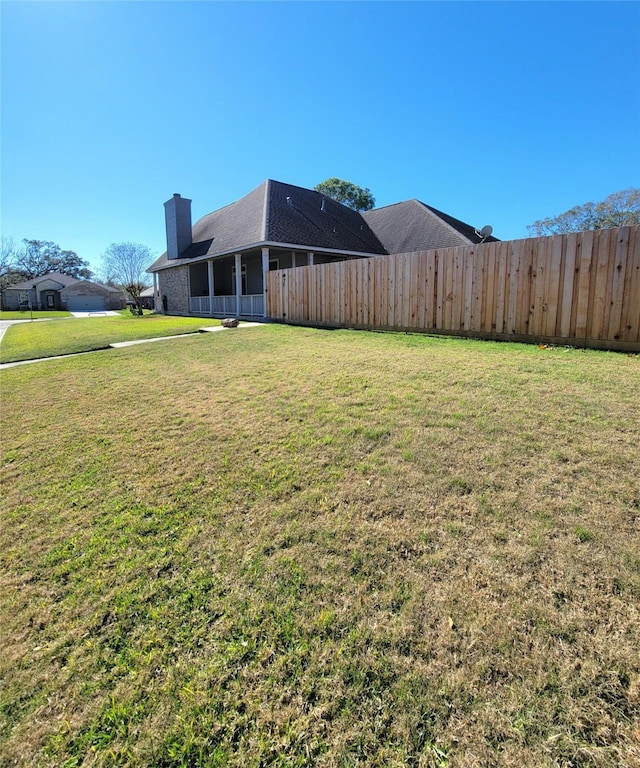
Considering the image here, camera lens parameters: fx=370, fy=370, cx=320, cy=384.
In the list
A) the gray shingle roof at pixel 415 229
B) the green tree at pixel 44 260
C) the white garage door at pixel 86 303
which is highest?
the green tree at pixel 44 260

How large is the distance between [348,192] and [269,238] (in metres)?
22.8

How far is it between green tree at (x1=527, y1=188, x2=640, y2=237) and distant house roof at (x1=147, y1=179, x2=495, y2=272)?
43.0ft

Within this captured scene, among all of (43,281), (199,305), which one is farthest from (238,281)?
(43,281)

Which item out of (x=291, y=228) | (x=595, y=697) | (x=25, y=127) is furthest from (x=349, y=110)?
(x=595, y=697)

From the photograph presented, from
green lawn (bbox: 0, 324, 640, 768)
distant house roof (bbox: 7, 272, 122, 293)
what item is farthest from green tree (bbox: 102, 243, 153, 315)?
green lawn (bbox: 0, 324, 640, 768)

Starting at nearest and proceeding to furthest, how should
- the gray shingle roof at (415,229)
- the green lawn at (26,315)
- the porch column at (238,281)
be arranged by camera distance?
the porch column at (238,281), the gray shingle roof at (415,229), the green lawn at (26,315)

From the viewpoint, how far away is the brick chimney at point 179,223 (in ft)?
76.3

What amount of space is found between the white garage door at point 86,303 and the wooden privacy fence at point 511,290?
50.9 meters

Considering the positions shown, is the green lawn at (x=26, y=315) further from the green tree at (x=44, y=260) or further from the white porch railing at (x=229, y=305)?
the green tree at (x=44, y=260)

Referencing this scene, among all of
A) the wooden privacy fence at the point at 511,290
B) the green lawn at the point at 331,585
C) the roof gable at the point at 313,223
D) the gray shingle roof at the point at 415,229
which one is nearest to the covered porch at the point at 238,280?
the roof gable at the point at 313,223

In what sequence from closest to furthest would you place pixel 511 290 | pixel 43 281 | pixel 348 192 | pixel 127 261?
pixel 511 290, pixel 348 192, pixel 43 281, pixel 127 261

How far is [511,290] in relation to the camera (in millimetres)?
7359

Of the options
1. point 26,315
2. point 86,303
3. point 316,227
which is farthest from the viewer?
point 86,303

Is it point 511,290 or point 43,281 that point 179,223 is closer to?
point 511,290
